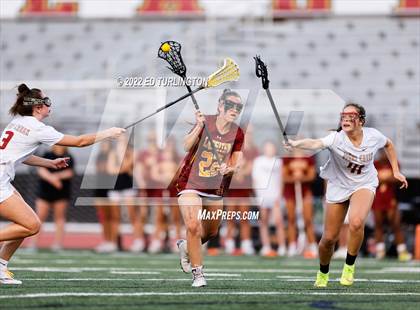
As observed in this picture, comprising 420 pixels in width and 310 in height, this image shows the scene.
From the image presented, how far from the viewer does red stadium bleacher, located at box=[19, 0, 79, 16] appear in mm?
28219

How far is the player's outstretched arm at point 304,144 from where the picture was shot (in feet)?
26.5

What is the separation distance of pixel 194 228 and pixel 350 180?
1.42 m

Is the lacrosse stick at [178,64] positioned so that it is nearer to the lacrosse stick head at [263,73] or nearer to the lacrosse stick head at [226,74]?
the lacrosse stick head at [226,74]

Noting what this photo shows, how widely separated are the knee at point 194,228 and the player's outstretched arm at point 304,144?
926mm

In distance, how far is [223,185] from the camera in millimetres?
8406

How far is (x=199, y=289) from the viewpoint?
25.8 feet

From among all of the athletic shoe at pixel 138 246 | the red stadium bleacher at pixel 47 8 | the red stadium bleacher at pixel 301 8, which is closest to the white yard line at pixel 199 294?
the athletic shoe at pixel 138 246

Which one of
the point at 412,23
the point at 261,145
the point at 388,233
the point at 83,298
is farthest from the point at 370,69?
the point at 83,298

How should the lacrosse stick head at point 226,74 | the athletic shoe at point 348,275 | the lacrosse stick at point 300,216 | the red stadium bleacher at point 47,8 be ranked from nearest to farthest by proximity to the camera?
the athletic shoe at point 348,275, the lacrosse stick head at point 226,74, the lacrosse stick at point 300,216, the red stadium bleacher at point 47,8

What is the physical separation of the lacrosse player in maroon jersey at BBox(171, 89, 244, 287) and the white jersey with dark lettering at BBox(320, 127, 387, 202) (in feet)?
2.60

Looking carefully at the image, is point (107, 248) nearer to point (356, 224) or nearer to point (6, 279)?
point (6, 279)

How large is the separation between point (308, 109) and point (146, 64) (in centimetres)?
512

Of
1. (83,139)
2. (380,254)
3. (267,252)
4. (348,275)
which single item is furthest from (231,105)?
(380,254)

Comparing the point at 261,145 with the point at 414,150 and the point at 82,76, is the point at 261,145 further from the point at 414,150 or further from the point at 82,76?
the point at 82,76
